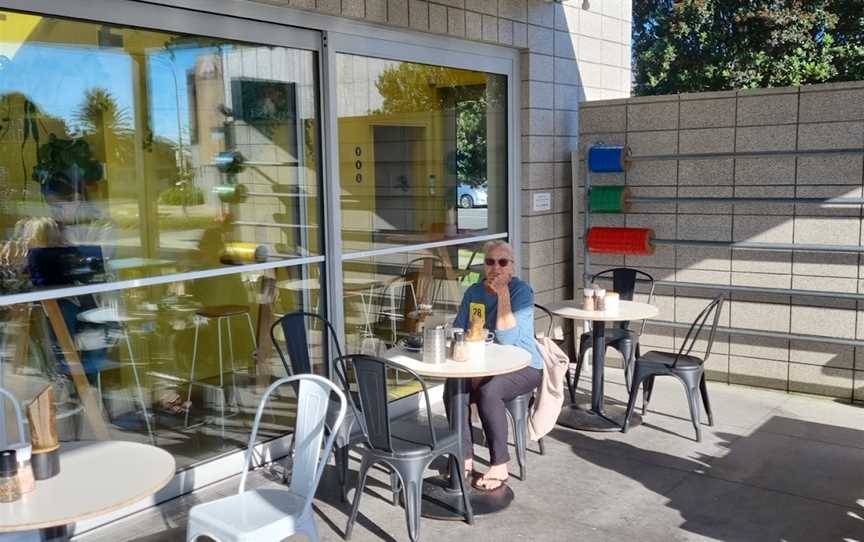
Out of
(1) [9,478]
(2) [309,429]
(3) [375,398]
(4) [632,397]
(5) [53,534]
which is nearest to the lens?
(1) [9,478]

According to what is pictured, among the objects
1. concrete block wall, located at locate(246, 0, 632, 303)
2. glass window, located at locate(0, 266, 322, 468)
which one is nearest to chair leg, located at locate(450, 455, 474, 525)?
glass window, located at locate(0, 266, 322, 468)

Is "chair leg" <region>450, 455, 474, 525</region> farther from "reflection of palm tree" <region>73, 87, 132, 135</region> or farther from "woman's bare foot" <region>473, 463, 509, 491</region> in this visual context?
"reflection of palm tree" <region>73, 87, 132, 135</region>

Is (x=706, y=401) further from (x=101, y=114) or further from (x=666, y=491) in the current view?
(x=101, y=114)

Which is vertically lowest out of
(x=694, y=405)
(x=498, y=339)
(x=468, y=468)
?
(x=468, y=468)

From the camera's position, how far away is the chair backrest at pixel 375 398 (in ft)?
10.2

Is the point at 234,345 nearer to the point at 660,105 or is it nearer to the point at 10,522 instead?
the point at 10,522

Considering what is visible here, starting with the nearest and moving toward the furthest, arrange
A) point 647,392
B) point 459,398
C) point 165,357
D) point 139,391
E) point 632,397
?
point 459,398 < point 139,391 < point 165,357 < point 632,397 < point 647,392

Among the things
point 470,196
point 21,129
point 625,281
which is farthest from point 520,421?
point 21,129

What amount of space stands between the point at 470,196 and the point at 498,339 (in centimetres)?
189

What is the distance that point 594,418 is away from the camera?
4785 millimetres

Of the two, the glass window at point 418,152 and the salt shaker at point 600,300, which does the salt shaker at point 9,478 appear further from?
the salt shaker at point 600,300

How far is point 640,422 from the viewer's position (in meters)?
4.75

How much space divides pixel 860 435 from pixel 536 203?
102 inches

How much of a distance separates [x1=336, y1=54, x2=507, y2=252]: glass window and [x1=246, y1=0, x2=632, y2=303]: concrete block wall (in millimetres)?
219
